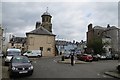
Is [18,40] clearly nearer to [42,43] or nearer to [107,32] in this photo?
[42,43]

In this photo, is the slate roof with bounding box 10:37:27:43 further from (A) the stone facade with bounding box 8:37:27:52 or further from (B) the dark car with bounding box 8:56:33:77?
(B) the dark car with bounding box 8:56:33:77

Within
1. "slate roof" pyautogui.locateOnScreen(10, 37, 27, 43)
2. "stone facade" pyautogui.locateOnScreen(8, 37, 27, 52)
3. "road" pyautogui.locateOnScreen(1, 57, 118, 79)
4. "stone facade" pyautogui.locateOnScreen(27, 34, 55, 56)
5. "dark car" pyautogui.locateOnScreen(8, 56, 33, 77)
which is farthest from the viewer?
"slate roof" pyautogui.locateOnScreen(10, 37, 27, 43)

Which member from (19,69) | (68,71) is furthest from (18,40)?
(19,69)

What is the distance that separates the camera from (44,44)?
6581cm

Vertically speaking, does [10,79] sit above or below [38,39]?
below

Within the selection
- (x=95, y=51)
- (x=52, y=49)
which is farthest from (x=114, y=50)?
(x=52, y=49)

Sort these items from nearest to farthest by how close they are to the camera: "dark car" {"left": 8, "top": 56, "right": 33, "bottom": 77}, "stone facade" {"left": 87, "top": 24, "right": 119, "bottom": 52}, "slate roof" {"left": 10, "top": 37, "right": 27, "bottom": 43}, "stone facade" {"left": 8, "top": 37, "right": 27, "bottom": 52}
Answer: "dark car" {"left": 8, "top": 56, "right": 33, "bottom": 77}
"stone facade" {"left": 87, "top": 24, "right": 119, "bottom": 52}
"stone facade" {"left": 8, "top": 37, "right": 27, "bottom": 52}
"slate roof" {"left": 10, "top": 37, "right": 27, "bottom": 43}

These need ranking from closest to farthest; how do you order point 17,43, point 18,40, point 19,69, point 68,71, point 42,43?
1. point 19,69
2. point 68,71
3. point 42,43
4. point 17,43
5. point 18,40

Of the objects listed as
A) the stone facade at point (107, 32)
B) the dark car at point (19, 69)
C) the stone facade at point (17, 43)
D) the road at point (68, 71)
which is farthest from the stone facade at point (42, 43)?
the dark car at point (19, 69)

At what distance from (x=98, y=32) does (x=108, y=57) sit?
86.6ft

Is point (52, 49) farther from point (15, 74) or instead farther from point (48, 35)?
point (15, 74)

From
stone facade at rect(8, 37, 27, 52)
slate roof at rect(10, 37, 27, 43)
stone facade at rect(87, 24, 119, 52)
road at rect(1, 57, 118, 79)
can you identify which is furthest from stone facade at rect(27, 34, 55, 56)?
slate roof at rect(10, 37, 27, 43)

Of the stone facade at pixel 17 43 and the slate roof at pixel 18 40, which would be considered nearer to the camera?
the stone facade at pixel 17 43

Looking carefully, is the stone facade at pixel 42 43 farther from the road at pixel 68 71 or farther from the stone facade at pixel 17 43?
the stone facade at pixel 17 43
